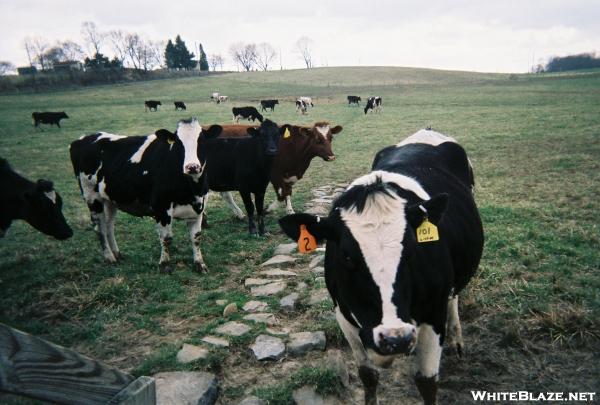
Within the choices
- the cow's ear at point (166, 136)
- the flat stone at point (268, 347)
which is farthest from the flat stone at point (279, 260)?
the cow's ear at point (166, 136)

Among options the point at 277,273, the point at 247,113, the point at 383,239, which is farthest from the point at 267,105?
the point at 383,239

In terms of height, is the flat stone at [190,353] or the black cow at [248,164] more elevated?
the black cow at [248,164]

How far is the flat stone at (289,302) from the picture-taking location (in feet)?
15.8

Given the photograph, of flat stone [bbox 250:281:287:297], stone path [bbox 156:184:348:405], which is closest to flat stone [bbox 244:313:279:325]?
stone path [bbox 156:184:348:405]

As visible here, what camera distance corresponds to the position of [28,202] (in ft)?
18.7

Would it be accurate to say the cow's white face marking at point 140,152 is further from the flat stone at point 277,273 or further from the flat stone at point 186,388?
the flat stone at point 186,388

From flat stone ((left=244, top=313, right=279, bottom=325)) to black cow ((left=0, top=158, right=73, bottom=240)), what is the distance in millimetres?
3363

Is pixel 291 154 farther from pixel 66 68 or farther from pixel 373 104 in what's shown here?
pixel 66 68

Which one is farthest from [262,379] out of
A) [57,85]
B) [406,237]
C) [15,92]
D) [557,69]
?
[557,69]

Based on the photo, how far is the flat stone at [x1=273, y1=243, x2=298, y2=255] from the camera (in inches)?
261

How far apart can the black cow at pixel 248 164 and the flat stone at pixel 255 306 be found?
2.79 metres

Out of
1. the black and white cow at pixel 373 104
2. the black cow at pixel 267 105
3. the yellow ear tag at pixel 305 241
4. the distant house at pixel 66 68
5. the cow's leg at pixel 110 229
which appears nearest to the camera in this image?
the yellow ear tag at pixel 305 241

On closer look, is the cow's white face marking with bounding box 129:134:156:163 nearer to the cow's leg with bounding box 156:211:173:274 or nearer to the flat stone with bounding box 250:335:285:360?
the cow's leg with bounding box 156:211:173:274

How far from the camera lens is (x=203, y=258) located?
663 centimetres
